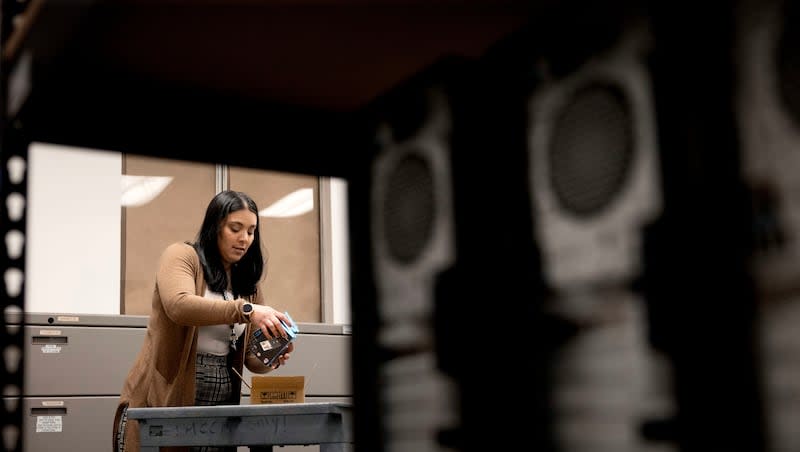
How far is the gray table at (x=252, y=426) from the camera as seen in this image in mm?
1648

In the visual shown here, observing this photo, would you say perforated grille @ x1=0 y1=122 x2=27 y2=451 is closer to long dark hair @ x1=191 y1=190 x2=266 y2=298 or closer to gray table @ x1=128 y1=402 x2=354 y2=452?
gray table @ x1=128 y1=402 x2=354 y2=452

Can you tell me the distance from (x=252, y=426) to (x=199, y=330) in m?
0.37

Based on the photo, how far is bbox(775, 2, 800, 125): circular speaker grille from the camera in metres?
0.30

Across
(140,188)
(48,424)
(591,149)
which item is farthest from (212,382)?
(140,188)

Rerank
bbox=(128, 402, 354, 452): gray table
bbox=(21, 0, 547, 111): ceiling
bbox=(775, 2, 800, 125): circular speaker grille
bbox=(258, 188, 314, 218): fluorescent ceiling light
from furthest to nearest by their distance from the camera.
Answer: bbox=(258, 188, 314, 218): fluorescent ceiling light < bbox=(128, 402, 354, 452): gray table < bbox=(21, 0, 547, 111): ceiling < bbox=(775, 2, 800, 125): circular speaker grille

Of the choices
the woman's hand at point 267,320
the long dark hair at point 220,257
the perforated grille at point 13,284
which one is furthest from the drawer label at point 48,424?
the perforated grille at point 13,284

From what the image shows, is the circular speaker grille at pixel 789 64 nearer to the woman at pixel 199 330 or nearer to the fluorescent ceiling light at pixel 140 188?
the woman at pixel 199 330

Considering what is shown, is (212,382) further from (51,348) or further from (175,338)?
(51,348)

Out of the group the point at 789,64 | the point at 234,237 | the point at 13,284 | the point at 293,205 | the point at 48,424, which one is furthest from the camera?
the point at 293,205

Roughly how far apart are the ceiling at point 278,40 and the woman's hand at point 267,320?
1453 millimetres

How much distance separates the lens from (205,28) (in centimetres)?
42

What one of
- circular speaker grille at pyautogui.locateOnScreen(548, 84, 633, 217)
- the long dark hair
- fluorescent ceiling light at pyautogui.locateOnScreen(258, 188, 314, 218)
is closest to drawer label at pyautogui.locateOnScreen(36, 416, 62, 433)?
the long dark hair

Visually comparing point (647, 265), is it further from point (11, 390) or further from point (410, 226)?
point (11, 390)

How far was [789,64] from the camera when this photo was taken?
298 mm
